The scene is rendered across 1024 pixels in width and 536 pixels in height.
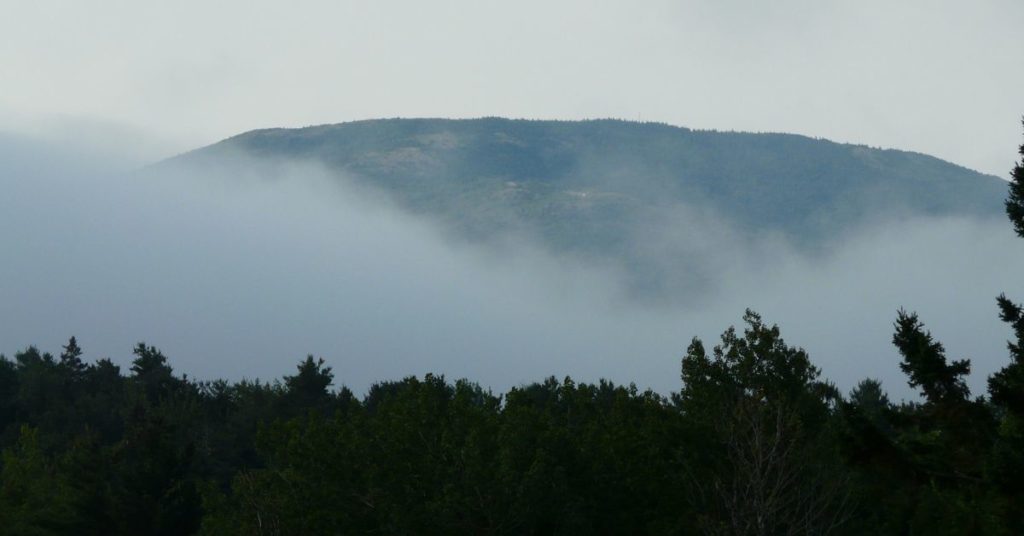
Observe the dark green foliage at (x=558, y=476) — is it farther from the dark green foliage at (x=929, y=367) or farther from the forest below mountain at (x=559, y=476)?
the dark green foliage at (x=929, y=367)

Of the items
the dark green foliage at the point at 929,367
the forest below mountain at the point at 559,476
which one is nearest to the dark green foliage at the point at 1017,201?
the dark green foliage at the point at 929,367

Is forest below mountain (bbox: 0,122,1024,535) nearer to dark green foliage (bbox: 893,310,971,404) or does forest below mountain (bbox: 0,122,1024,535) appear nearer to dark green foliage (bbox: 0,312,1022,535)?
dark green foliage (bbox: 0,312,1022,535)

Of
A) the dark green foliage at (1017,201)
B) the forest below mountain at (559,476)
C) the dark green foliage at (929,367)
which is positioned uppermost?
the dark green foliage at (1017,201)

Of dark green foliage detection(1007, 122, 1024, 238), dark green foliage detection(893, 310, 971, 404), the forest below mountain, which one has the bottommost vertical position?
the forest below mountain

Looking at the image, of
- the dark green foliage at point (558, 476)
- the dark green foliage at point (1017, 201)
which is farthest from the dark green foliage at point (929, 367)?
the dark green foliage at point (558, 476)

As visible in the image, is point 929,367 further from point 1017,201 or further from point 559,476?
point 559,476

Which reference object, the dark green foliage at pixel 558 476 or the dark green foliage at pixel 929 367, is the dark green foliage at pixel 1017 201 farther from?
the dark green foliage at pixel 558 476

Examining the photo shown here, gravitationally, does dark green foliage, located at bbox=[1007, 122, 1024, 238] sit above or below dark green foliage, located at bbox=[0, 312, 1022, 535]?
above

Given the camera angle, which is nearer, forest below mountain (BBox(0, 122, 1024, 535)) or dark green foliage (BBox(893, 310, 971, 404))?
dark green foliage (BBox(893, 310, 971, 404))

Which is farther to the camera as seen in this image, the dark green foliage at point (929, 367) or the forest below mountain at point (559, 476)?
the forest below mountain at point (559, 476)

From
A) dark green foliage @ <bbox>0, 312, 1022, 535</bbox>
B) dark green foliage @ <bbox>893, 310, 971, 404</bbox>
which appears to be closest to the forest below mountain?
dark green foliage @ <bbox>0, 312, 1022, 535</bbox>

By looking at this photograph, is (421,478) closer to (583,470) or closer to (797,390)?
(583,470)

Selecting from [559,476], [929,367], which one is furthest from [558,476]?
[929,367]

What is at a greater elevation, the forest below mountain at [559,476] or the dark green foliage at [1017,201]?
the dark green foliage at [1017,201]
